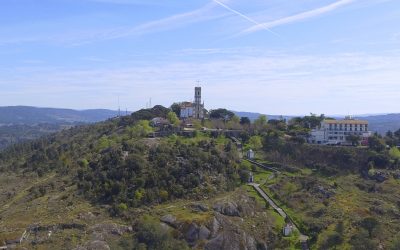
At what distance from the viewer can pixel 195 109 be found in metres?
102

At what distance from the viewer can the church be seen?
102 meters

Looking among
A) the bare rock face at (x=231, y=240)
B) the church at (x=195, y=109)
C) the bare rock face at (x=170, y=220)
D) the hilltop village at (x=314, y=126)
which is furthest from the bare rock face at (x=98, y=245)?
the church at (x=195, y=109)

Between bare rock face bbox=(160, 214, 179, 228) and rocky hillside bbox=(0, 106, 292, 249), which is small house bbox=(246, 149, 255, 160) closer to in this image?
rocky hillside bbox=(0, 106, 292, 249)

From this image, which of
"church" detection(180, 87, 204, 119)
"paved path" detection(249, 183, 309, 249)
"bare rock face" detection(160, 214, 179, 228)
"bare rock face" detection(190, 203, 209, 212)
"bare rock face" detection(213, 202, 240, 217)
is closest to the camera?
"paved path" detection(249, 183, 309, 249)

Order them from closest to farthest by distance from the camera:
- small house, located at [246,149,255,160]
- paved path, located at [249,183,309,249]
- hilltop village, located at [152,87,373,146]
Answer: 1. paved path, located at [249,183,309,249]
2. small house, located at [246,149,255,160]
3. hilltop village, located at [152,87,373,146]

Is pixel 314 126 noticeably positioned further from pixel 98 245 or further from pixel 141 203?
pixel 98 245

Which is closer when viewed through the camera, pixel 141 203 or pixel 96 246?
pixel 96 246

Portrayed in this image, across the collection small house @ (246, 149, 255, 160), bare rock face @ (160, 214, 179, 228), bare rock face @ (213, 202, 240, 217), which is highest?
small house @ (246, 149, 255, 160)

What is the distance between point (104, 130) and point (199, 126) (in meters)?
24.9

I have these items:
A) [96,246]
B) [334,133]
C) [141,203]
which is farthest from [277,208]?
[334,133]

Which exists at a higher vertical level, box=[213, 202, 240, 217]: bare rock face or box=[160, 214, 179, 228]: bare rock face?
box=[213, 202, 240, 217]: bare rock face

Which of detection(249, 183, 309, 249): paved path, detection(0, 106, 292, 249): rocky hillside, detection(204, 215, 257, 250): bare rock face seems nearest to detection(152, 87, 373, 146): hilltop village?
detection(0, 106, 292, 249): rocky hillside

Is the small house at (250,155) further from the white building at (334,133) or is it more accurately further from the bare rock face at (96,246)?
the bare rock face at (96,246)

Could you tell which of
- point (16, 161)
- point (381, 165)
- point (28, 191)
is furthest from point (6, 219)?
point (381, 165)
